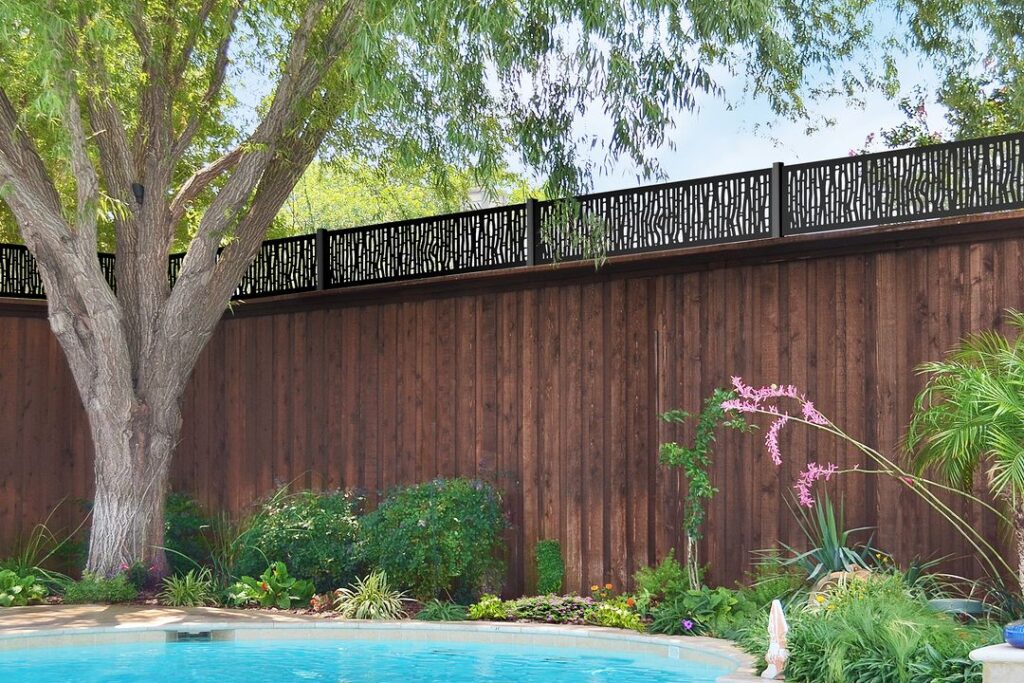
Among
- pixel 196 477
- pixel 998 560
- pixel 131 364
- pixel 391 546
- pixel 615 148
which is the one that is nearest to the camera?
pixel 998 560

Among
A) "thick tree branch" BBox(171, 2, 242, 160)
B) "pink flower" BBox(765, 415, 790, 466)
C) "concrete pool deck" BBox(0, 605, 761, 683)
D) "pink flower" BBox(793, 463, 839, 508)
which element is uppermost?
"thick tree branch" BBox(171, 2, 242, 160)

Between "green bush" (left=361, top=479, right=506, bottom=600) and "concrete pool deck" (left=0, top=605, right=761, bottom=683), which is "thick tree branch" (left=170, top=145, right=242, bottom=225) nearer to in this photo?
"green bush" (left=361, top=479, right=506, bottom=600)

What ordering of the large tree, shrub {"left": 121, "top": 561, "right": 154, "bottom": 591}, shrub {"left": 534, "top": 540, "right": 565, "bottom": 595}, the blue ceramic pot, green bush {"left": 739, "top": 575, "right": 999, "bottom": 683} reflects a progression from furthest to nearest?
1. shrub {"left": 121, "top": 561, "right": 154, "bottom": 591}
2. shrub {"left": 534, "top": 540, "right": 565, "bottom": 595}
3. the large tree
4. green bush {"left": 739, "top": 575, "right": 999, "bottom": 683}
5. the blue ceramic pot

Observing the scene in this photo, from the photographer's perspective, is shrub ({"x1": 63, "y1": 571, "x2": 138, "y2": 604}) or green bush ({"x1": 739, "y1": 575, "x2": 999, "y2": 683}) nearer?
green bush ({"x1": 739, "y1": 575, "x2": 999, "y2": 683})

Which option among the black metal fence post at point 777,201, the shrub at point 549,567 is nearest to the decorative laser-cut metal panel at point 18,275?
the shrub at point 549,567

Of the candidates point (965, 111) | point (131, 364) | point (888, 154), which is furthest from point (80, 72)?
point (965, 111)

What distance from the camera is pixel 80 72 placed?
8234mm

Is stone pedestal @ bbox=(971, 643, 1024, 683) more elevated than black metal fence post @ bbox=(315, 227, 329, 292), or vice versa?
black metal fence post @ bbox=(315, 227, 329, 292)

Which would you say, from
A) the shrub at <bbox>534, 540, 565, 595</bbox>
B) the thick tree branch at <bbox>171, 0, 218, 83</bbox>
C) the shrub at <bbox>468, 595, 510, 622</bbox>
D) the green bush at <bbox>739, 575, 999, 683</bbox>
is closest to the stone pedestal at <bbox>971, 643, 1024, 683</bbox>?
the green bush at <bbox>739, 575, 999, 683</bbox>

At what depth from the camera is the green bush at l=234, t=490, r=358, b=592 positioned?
9.23 meters

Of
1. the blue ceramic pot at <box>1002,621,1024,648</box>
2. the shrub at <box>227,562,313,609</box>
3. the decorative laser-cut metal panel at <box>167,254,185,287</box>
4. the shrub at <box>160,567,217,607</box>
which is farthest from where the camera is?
the decorative laser-cut metal panel at <box>167,254,185,287</box>

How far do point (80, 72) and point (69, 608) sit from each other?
3.70m

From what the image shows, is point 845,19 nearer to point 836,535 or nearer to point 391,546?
point 836,535

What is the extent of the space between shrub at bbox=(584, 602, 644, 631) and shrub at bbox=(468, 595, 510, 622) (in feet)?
1.79
